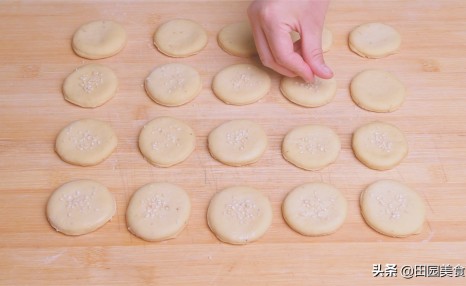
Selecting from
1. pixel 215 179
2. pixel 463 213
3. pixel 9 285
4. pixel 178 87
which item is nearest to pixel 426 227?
pixel 463 213

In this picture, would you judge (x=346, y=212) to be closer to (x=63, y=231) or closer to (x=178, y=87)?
(x=178, y=87)

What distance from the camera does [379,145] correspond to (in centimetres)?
153

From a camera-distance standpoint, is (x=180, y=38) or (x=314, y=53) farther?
(x=180, y=38)

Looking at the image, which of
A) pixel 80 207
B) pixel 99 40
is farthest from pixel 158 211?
pixel 99 40

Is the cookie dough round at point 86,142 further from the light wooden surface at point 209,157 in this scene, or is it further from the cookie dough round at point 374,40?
the cookie dough round at point 374,40

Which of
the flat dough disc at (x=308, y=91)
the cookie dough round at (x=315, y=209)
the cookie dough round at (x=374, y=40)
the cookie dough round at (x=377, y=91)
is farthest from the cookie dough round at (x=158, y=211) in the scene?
the cookie dough round at (x=374, y=40)

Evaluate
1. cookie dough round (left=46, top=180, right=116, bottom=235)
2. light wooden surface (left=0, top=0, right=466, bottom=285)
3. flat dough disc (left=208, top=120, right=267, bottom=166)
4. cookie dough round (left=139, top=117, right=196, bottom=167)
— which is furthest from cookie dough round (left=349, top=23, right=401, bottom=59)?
cookie dough round (left=46, top=180, right=116, bottom=235)

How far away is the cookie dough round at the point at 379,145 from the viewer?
4.93 ft

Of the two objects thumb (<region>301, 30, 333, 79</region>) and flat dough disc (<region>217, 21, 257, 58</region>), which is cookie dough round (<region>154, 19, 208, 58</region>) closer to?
flat dough disc (<region>217, 21, 257, 58</region>)

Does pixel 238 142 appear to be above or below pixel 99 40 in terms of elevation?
below

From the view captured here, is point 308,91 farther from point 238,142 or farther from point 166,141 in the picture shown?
point 166,141

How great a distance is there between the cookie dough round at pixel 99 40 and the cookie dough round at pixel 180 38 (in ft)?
0.42

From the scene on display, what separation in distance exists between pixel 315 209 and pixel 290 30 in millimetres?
504

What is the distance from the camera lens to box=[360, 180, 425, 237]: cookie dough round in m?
1.38
